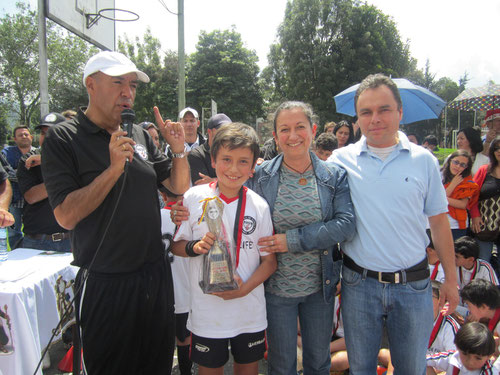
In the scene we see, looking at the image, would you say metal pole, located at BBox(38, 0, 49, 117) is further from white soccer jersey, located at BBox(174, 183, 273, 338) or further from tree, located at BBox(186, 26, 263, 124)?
tree, located at BBox(186, 26, 263, 124)

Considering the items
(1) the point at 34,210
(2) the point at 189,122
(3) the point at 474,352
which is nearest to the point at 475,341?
(3) the point at 474,352

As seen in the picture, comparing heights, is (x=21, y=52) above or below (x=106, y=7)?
above

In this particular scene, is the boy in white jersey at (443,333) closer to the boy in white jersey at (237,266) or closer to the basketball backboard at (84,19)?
the boy in white jersey at (237,266)

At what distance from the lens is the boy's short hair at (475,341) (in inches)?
98.0

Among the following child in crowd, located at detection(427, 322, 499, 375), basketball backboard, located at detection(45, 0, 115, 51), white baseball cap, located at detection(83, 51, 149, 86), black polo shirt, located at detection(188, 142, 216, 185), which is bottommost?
child in crowd, located at detection(427, 322, 499, 375)

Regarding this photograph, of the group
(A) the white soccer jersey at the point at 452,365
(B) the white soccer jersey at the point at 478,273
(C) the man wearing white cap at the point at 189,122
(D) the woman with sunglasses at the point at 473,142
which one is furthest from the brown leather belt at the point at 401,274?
(D) the woman with sunglasses at the point at 473,142

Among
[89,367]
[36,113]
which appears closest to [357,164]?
[89,367]

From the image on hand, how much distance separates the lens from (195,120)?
5.43 meters

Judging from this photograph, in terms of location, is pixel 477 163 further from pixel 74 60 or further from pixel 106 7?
pixel 74 60

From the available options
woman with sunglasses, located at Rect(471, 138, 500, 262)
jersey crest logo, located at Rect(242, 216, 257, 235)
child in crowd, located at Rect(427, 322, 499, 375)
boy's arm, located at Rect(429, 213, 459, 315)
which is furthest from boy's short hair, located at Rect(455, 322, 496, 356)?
woman with sunglasses, located at Rect(471, 138, 500, 262)

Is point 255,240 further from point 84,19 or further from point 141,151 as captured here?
point 84,19

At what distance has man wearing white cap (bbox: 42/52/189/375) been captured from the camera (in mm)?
1752

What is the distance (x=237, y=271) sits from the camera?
6.48 feet

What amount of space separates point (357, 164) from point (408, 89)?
329 cm
